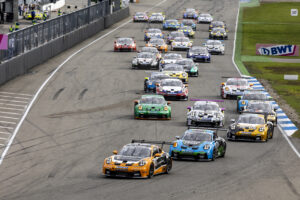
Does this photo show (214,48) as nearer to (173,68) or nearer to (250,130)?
(173,68)

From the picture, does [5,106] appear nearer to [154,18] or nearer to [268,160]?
[268,160]

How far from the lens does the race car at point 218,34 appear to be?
3349 inches

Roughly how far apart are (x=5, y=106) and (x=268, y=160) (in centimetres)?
1670

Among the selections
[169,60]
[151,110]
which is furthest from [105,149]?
[169,60]

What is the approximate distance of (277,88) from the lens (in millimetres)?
55719

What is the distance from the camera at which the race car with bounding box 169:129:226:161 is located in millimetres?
29969

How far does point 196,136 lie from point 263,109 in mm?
10121

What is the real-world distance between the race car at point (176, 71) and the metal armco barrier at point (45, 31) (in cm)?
975

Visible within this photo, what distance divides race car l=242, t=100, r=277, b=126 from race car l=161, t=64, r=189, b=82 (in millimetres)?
12305

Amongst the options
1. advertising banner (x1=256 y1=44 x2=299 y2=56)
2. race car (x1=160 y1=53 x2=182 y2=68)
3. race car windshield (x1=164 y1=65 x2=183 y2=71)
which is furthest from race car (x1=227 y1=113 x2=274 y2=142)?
race car (x1=160 y1=53 x2=182 y2=68)

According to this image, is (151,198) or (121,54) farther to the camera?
(121,54)

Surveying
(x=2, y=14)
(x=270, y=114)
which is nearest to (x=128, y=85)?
(x=270, y=114)

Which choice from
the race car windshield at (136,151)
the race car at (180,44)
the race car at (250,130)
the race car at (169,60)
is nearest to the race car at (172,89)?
the race car at (250,130)

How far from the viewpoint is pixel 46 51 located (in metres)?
60.7
